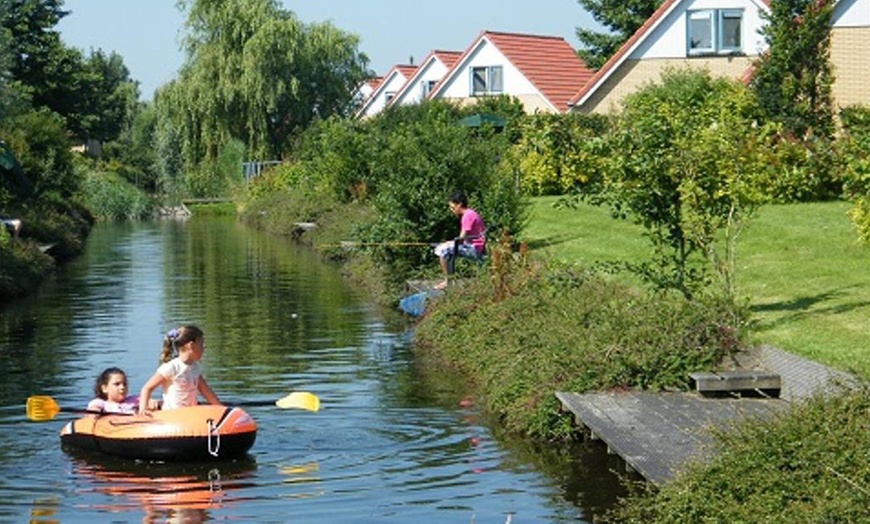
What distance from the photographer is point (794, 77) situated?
120ft

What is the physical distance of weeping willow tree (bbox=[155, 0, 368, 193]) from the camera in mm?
65062

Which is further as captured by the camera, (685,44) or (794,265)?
(685,44)

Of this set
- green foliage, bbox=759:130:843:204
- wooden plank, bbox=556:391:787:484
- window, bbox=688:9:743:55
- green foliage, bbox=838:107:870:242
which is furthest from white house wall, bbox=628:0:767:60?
wooden plank, bbox=556:391:787:484

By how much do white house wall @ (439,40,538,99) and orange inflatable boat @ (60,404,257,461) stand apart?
51.2 metres

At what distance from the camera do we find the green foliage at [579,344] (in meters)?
15.6

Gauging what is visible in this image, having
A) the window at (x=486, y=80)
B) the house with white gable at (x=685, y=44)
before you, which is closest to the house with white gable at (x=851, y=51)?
the house with white gable at (x=685, y=44)

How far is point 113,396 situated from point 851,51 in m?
34.1

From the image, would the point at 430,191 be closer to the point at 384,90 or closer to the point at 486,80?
the point at 486,80

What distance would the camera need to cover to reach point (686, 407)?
14.7m

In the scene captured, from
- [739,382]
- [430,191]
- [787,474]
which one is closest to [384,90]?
[430,191]

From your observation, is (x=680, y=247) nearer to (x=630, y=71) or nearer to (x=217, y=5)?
Result: (x=630, y=71)

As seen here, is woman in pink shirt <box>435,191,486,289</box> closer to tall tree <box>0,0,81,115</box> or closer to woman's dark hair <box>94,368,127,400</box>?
woman's dark hair <box>94,368,127,400</box>

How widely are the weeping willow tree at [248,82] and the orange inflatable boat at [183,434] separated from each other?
1983 inches

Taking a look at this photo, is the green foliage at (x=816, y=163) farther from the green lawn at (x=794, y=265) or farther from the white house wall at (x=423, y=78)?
the white house wall at (x=423, y=78)
